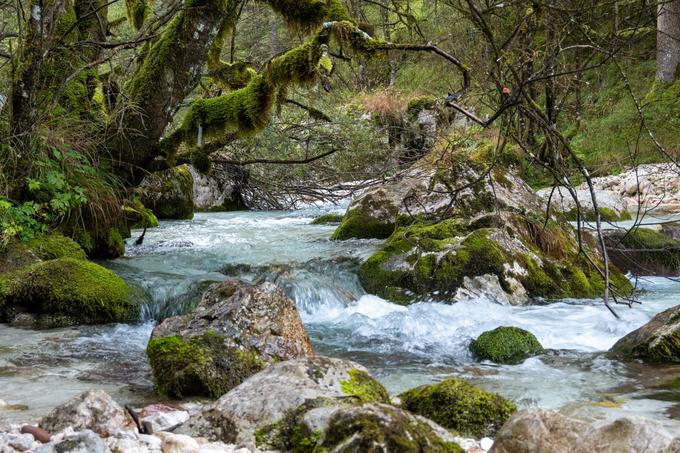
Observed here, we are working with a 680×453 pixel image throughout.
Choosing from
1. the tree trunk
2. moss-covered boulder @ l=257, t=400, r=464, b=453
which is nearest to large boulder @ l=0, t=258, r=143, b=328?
moss-covered boulder @ l=257, t=400, r=464, b=453

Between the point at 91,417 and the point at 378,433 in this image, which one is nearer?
the point at 378,433

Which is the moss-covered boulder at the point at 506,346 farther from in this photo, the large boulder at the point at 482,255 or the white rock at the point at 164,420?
the white rock at the point at 164,420

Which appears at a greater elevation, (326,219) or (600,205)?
(600,205)

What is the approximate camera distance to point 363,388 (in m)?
3.46

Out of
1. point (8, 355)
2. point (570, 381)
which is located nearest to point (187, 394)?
point (8, 355)

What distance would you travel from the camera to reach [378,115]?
15.9m

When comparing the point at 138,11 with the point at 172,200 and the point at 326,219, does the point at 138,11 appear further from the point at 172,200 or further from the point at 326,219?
the point at 326,219

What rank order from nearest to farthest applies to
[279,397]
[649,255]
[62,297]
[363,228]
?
1. [279,397]
2. [62,297]
3. [649,255]
4. [363,228]

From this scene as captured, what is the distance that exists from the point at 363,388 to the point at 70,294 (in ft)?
12.6

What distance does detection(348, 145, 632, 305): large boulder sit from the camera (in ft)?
23.9

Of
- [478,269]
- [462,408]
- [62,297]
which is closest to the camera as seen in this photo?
[462,408]

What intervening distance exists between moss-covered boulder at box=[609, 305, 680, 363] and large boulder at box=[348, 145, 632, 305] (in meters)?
1.34

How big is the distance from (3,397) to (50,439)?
1387 millimetres

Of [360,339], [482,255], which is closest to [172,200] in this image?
[482,255]
